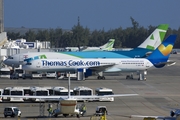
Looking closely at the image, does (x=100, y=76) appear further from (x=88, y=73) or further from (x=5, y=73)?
(x=5, y=73)

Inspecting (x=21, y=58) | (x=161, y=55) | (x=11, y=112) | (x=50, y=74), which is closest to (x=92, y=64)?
(x=50, y=74)

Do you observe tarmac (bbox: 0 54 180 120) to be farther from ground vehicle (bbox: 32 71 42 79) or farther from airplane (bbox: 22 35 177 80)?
ground vehicle (bbox: 32 71 42 79)

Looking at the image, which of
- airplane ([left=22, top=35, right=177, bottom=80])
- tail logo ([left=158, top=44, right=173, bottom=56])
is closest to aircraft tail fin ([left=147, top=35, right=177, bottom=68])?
tail logo ([left=158, top=44, right=173, bottom=56])

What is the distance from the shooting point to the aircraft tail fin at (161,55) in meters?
83.2

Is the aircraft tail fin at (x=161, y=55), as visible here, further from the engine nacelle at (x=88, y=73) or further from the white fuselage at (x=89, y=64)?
the engine nacelle at (x=88, y=73)

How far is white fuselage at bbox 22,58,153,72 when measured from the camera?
268 ft

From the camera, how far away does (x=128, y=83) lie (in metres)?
75.6

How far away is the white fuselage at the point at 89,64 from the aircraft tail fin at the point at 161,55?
104cm

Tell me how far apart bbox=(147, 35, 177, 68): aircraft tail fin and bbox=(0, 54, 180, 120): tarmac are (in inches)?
85.7

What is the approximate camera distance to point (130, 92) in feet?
214

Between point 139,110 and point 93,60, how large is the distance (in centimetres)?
3157

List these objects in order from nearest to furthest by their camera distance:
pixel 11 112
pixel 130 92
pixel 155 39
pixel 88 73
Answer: pixel 11 112, pixel 130 92, pixel 88 73, pixel 155 39

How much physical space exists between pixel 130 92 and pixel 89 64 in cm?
1758

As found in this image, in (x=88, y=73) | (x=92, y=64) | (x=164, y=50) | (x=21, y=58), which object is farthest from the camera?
(x=21, y=58)
